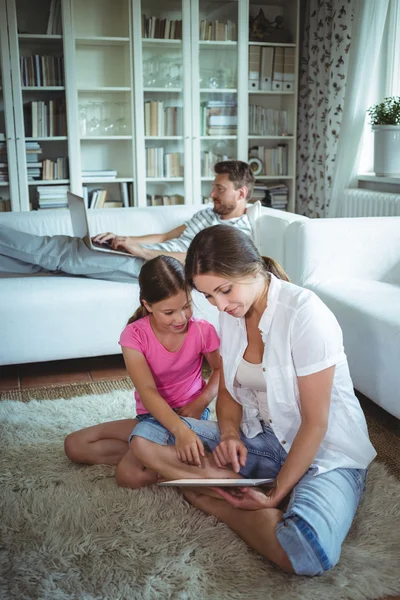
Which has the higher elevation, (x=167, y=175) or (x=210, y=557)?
(x=167, y=175)

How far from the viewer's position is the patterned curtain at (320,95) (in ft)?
13.8

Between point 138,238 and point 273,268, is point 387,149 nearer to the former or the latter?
point 138,238

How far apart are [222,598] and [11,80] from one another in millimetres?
3812

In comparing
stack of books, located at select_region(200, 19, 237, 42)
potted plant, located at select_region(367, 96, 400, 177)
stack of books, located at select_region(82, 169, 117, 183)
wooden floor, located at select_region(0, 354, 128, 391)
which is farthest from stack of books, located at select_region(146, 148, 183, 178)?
wooden floor, located at select_region(0, 354, 128, 391)

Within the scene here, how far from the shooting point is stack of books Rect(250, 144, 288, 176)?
15.9 feet

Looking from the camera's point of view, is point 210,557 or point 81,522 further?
point 81,522

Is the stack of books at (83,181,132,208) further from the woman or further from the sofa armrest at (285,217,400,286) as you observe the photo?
the woman

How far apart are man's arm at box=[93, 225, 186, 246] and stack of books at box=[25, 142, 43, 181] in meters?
1.48

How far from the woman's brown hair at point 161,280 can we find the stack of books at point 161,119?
3.03 metres

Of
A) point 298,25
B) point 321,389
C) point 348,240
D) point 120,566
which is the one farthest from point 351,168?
point 120,566

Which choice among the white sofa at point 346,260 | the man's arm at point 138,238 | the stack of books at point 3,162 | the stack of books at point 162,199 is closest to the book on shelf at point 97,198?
the stack of books at point 162,199

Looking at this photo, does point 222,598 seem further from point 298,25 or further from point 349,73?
point 298,25

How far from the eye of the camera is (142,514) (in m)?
1.60

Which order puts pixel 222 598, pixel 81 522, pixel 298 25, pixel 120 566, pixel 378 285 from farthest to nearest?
pixel 298 25 < pixel 378 285 < pixel 81 522 < pixel 120 566 < pixel 222 598
